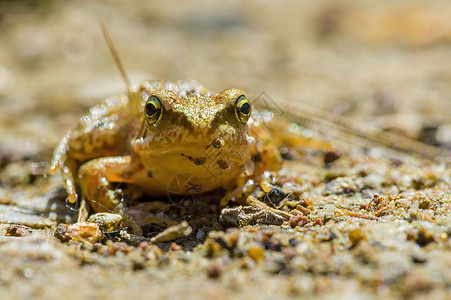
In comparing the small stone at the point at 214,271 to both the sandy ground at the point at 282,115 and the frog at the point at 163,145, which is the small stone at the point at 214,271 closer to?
the sandy ground at the point at 282,115

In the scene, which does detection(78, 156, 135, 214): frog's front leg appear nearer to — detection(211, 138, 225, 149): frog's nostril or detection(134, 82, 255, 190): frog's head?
detection(134, 82, 255, 190): frog's head

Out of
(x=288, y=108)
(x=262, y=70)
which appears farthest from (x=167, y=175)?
(x=262, y=70)

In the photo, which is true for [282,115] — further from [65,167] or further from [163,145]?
[65,167]

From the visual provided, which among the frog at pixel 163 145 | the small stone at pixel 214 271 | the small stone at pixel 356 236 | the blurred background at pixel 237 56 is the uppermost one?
the blurred background at pixel 237 56

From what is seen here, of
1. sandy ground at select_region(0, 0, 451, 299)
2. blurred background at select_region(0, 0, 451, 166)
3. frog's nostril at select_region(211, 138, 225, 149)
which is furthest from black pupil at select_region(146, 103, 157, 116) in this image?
blurred background at select_region(0, 0, 451, 166)

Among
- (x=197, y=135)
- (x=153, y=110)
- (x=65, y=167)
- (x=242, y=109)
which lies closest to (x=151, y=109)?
(x=153, y=110)

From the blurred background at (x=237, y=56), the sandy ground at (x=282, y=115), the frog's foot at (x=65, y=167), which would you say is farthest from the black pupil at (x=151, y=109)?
the blurred background at (x=237, y=56)
